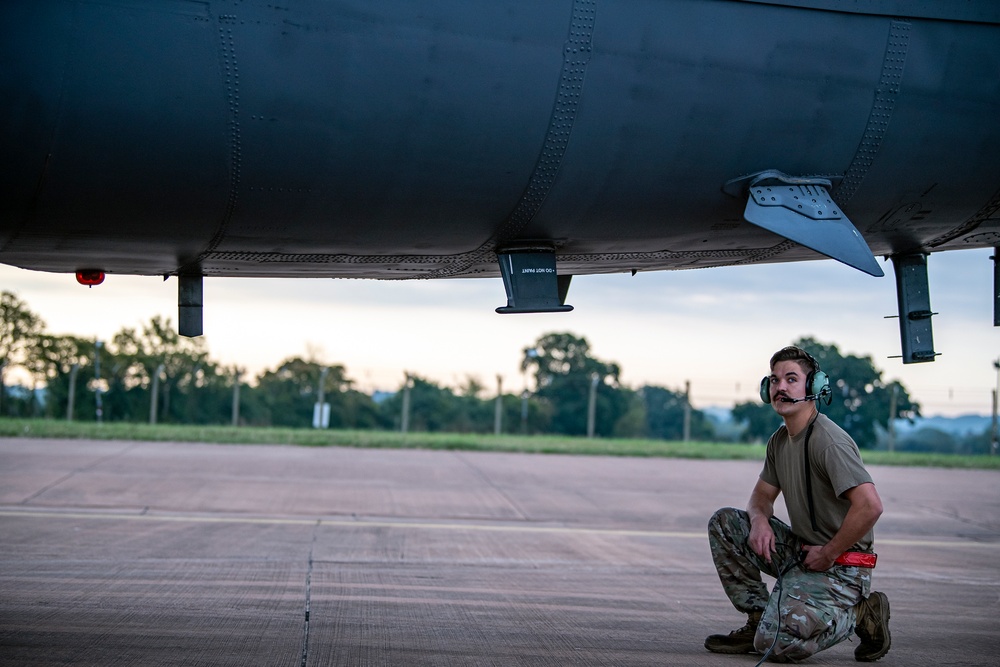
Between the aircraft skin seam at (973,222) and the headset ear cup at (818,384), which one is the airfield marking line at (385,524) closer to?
the aircraft skin seam at (973,222)

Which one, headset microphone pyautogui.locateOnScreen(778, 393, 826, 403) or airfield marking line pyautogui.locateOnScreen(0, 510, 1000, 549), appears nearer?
headset microphone pyautogui.locateOnScreen(778, 393, 826, 403)

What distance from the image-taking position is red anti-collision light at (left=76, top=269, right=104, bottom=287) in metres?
5.45

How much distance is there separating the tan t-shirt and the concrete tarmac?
0.79 meters

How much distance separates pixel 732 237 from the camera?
5430 mm

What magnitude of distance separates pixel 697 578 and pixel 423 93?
5285 millimetres

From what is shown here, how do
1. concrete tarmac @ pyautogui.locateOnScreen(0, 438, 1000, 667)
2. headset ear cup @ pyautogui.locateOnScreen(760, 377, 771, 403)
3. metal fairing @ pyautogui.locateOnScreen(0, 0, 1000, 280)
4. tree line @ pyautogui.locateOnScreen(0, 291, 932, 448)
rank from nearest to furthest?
metal fairing @ pyautogui.locateOnScreen(0, 0, 1000, 280)
headset ear cup @ pyautogui.locateOnScreen(760, 377, 771, 403)
concrete tarmac @ pyautogui.locateOnScreen(0, 438, 1000, 667)
tree line @ pyautogui.locateOnScreen(0, 291, 932, 448)

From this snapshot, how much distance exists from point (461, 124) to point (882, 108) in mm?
2074

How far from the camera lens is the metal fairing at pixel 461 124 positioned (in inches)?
160

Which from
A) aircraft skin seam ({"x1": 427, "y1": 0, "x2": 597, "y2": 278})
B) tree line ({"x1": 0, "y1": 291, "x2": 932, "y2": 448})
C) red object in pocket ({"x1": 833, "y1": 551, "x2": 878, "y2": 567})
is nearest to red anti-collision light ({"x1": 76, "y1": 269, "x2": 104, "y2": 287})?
aircraft skin seam ({"x1": 427, "y1": 0, "x2": 597, "y2": 278})

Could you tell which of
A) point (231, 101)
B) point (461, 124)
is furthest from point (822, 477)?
point (231, 101)

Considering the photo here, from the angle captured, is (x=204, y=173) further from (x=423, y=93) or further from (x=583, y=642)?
(x=583, y=642)

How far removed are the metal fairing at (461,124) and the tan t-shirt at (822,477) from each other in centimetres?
94

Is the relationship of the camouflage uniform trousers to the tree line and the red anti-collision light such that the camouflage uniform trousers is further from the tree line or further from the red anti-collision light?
the tree line

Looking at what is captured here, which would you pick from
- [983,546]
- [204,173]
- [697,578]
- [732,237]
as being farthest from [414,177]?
[983,546]
